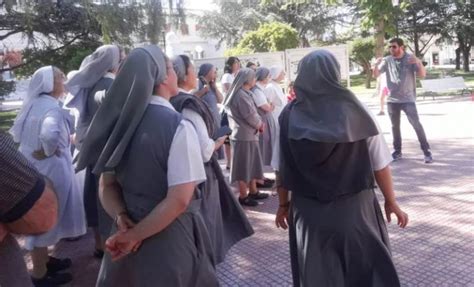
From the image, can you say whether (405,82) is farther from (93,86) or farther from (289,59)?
(289,59)

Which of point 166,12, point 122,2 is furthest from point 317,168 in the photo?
point 166,12

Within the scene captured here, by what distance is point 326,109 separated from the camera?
95.3 inches

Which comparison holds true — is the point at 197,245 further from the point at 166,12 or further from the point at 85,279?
the point at 166,12

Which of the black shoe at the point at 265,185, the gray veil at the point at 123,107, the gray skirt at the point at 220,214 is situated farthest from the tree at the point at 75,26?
the gray veil at the point at 123,107

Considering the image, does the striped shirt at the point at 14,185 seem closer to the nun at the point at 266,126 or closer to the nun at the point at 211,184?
the nun at the point at 211,184

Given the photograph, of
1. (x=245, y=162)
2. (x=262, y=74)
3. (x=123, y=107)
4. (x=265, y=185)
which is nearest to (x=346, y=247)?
(x=123, y=107)

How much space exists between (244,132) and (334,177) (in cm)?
339

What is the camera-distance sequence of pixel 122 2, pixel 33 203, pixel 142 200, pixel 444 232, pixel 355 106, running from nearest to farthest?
1. pixel 33 203
2. pixel 142 200
3. pixel 355 106
4. pixel 444 232
5. pixel 122 2

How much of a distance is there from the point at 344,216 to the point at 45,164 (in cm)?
255

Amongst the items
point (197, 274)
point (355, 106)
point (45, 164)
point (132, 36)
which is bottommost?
point (197, 274)

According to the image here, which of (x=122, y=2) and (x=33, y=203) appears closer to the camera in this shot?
(x=33, y=203)

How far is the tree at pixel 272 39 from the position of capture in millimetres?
21938

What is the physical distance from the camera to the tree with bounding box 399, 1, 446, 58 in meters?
35.0

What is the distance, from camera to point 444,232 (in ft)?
14.6
